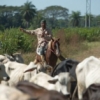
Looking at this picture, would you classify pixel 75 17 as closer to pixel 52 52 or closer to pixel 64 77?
pixel 52 52

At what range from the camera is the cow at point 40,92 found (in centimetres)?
406

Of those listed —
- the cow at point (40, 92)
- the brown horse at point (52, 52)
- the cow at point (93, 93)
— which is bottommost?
the brown horse at point (52, 52)

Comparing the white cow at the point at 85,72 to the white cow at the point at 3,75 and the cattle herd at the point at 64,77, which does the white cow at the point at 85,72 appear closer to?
the cattle herd at the point at 64,77

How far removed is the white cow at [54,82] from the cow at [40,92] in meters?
1.57

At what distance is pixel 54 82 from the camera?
7.21 m

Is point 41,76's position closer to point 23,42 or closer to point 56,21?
point 23,42

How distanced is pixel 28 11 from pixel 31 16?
181 cm

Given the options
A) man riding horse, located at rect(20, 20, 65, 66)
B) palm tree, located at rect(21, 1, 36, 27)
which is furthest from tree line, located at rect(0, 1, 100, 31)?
man riding horse, located at rect(20, 20, 65, 66)

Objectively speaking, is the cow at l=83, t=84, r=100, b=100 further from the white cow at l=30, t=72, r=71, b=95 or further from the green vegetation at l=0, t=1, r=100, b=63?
the green vegetation at l=0, t=1, r=100, b=63

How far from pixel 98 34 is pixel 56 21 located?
7228cm

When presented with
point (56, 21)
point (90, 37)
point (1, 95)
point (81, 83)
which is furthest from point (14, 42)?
point (56, 21)

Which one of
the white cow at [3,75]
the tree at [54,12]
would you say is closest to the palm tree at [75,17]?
the tree at [54,12]

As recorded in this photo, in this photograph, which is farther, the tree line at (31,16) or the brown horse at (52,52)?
the tree line at (31,16)

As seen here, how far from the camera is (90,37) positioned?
44750 millimetres
